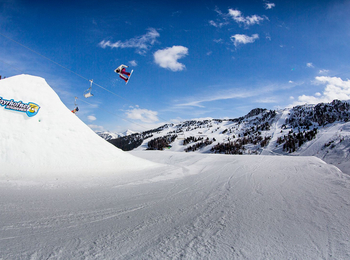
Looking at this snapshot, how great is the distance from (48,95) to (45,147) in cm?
502

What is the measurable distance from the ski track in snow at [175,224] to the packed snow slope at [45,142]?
10.2ft

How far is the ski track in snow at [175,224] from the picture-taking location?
3.27m

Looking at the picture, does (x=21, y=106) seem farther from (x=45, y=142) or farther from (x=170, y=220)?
(x=170, y=220)

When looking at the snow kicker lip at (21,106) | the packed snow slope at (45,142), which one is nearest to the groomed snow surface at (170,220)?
the packed snow slope at (45,142)

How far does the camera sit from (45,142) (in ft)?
38.1

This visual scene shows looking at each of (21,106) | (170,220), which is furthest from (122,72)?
(170,220)

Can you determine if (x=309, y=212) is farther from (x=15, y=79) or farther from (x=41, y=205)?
(x=15, y=79)

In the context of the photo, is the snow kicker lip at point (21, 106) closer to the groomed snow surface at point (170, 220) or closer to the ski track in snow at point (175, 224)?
the groomed snow surface at point (170, 220)

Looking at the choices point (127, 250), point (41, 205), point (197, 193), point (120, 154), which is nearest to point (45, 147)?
point (120, 154)

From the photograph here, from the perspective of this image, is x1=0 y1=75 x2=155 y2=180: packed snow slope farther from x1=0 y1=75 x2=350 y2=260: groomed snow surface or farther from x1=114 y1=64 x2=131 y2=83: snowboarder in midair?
x1=114 y1=64 x2=131 y2=83: snowboarder in midair

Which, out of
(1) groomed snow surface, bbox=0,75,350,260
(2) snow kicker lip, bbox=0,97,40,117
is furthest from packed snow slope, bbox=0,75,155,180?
(1) groomed snow surface, bbox=0,75,350,260

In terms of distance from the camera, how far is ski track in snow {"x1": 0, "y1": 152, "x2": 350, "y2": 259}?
3270 mm

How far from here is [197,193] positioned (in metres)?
7.50

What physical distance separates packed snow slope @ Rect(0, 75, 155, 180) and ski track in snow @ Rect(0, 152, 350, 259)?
310 cm
